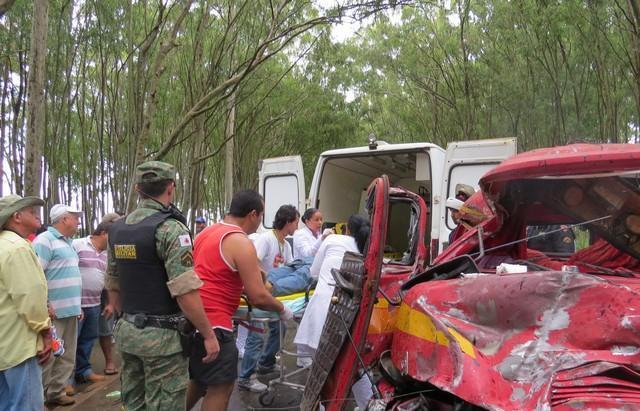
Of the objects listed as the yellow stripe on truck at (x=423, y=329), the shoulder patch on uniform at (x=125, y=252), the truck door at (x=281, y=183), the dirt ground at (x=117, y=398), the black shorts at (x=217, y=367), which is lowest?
the dirt ground at (x=117, y=398)

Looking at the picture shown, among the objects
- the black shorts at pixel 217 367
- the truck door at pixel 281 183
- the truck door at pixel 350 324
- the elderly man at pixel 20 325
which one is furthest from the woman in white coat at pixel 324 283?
the truck door at pixel 281 183

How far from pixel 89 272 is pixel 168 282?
3.12 metres

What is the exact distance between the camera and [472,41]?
1438 cm

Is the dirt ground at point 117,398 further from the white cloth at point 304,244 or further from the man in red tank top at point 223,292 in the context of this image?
the man in red tank top at point 223,292

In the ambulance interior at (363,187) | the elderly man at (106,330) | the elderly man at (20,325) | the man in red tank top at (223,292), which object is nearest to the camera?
the elderly man at (20,325)

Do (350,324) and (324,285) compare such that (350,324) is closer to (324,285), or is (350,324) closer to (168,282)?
(168,282)

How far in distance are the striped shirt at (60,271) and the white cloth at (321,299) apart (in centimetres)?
218

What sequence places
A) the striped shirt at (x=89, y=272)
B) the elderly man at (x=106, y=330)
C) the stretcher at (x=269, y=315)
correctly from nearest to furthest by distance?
the stretcher at (x=269, y=315)
the striped shirt at (x=89, y=272)
the elderly man at (x=106, y=330)

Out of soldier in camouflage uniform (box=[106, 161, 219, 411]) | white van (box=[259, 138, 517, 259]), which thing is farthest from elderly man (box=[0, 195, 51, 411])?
white van (box=[259, 138, 517, 259])

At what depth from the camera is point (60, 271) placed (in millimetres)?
4707

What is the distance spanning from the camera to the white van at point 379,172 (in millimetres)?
6047

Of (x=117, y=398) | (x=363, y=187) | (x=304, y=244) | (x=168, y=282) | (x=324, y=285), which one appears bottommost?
(x=117, y=398)

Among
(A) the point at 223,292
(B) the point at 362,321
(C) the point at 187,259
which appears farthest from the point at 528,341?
(A) the point at 223,292

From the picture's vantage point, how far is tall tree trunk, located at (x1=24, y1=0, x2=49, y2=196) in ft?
18.0
